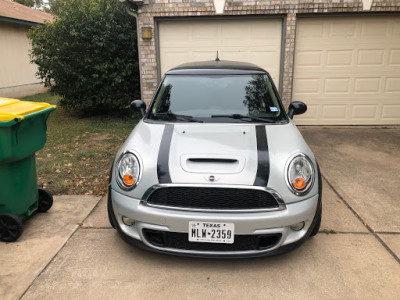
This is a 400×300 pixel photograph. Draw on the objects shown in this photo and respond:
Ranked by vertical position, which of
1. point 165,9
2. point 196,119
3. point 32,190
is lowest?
point 32,190

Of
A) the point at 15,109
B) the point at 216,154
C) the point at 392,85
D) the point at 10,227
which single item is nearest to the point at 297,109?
the point at 216,154

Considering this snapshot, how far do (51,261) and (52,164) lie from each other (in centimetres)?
275

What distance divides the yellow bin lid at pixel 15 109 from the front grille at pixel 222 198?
1.47 meters

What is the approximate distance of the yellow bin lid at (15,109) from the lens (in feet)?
9.45

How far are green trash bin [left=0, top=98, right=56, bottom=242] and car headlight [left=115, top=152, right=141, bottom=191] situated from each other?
36.4 inches

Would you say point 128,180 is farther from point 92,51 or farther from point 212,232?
point 92,51

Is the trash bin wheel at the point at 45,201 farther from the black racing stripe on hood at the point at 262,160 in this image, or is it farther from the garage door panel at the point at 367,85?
the garage door panel at the point at 367,85

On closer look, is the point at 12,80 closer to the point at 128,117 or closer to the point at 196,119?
the point at 128,117

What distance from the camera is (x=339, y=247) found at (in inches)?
121

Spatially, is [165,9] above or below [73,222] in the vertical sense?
above

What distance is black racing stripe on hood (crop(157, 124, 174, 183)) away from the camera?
2631 millimetres

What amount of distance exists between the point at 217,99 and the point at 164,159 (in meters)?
1.16

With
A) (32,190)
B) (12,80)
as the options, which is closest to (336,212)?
(32,190)

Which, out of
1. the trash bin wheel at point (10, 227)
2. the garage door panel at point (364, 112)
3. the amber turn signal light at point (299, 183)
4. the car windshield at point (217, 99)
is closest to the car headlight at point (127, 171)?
the car windshield at point (217, 99)
